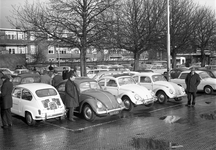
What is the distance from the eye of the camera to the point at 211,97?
602 inches

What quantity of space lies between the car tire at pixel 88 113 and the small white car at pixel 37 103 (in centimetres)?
88

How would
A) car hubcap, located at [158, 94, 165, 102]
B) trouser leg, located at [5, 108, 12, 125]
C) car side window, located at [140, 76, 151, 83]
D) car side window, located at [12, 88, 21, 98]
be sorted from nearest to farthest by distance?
trouser leg, located at [5, 108, 12, 125]
car side window, located at [12, 88, 21, 98]
car hubcap, located at [158, 94, 165, 102]
car side window, located at [140, 76, 151, 83]

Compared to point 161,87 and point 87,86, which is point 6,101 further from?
point 161,87

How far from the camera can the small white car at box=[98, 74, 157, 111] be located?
11.8m

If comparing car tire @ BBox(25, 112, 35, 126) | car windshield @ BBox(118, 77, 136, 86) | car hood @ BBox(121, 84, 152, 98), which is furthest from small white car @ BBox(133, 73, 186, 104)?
car tire @ BBox(25, 112, 35, 126)

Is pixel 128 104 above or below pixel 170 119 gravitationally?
above

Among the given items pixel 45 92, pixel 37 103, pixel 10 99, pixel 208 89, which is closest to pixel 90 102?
pixel 45 92

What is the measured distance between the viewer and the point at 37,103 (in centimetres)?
937

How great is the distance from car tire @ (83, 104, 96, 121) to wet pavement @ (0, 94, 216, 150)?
257 millimetres

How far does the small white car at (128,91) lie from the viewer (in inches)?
465

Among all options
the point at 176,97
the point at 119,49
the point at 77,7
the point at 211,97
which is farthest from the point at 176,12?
the point at 176,97

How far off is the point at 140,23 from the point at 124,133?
1752cm

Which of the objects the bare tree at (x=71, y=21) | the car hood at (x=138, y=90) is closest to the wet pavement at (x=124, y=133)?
the car hood at (x=138, y=90)

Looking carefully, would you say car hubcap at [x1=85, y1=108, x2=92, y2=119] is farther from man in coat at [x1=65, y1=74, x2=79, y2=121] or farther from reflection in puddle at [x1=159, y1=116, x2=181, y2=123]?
reflection in puddle at [x1=159, y1=116, x2=181, y2=123]
